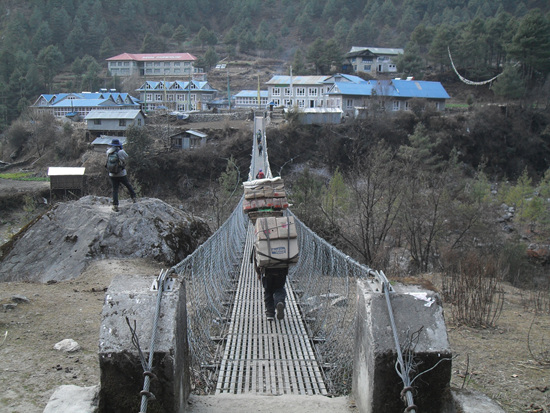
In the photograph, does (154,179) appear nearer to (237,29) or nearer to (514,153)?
(514,153)

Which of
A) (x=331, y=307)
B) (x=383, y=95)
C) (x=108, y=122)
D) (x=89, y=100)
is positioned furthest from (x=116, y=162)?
(x=89, y=100)

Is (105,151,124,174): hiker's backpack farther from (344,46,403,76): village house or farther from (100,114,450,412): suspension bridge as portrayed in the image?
(344,46,403,76): village house

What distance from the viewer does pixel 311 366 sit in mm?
3205

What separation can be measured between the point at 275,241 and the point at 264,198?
5.25 feet

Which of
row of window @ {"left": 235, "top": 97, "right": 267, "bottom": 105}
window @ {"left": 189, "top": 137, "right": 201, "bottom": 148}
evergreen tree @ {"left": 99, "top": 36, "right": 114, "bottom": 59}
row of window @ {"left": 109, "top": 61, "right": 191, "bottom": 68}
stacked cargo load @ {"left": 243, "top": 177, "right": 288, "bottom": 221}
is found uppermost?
evergreen tree @ {"left": 99, "top": 36, "right": 114, "bottom": 59}

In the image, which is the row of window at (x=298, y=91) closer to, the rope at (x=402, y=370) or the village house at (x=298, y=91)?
the village house at (x=298, y=91)

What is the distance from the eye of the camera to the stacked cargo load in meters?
5.21

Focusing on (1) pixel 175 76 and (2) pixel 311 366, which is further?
(1) pixel 175 76

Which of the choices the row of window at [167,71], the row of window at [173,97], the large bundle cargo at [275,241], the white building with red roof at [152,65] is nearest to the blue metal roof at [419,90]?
the row of window at [173,97]

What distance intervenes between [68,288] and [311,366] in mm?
3126

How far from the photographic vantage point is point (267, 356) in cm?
340

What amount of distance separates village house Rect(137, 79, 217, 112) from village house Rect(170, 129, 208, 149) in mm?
10917

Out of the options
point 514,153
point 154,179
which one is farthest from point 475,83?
point 154,179

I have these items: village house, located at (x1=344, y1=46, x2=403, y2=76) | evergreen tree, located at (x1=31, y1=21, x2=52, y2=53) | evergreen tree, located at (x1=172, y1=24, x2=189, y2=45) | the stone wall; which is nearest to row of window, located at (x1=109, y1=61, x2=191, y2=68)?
evergreen tree, located at (x1=31, y1=21, x2=52, y2=53)
